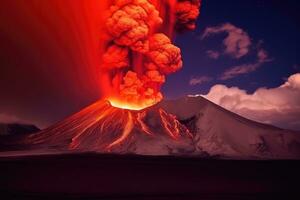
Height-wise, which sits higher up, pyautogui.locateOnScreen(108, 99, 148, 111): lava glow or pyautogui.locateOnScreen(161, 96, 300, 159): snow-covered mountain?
pyautogui.locateOnScreen(108, 99, 148, 111): lava glow

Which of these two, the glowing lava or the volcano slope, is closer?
the volcano slope

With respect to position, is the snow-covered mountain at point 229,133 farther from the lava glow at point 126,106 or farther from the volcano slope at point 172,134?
the lava glow at point 126,106

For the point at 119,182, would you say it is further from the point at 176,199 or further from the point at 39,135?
the point at 39,135

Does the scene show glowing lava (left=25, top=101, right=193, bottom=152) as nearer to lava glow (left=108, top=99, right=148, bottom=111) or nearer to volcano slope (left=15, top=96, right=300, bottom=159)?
volcano slope (left=15, top=96, right=300, bottom=159)

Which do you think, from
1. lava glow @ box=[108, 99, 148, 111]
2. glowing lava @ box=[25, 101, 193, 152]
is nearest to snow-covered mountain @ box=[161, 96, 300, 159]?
glowing lava @ box=[25, 101, 193, 152]

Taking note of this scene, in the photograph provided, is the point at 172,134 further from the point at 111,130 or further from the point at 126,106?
the point at 111,130

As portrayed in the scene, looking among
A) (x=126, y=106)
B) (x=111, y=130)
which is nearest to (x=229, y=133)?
(x=126, y=106)

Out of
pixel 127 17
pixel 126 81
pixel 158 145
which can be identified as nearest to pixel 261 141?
pixel 158 145
